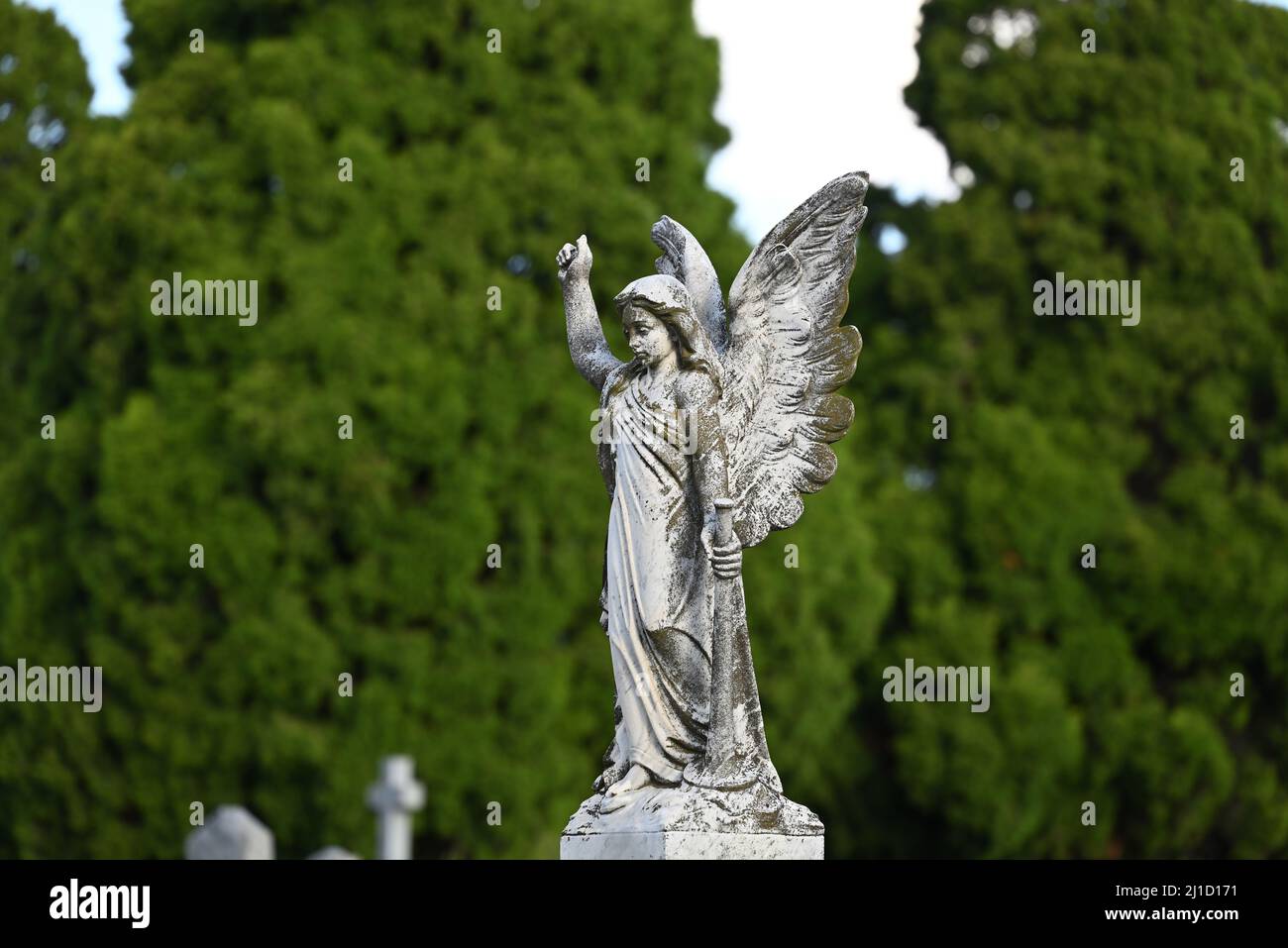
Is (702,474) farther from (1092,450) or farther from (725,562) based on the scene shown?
(1092,450)

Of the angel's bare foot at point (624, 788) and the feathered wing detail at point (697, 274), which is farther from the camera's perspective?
the feathered wing detail at point (697, 274)

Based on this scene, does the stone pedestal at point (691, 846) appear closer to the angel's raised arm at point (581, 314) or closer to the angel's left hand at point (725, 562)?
the angel's left hand at point (725, 562)

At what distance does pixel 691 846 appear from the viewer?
257 inches

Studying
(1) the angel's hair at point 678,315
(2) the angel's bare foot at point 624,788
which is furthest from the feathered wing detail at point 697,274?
(2) the angel's bare foot at point 624,788

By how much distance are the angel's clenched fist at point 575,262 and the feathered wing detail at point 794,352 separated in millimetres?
600

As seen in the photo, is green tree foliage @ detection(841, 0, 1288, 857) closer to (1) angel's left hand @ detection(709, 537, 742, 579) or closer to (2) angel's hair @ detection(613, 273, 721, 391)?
(2) angel's hair @ detection(613, 273, 721, 391)

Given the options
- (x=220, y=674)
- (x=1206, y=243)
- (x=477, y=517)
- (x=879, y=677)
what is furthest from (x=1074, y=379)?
(x=220, y=674)

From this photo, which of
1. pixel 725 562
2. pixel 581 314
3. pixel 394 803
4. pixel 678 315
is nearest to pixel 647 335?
pixel 678 315

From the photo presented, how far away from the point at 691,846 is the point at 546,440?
386 inches

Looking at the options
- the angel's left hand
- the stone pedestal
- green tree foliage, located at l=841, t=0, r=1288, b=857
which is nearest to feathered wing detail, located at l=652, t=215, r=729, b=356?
the angel's left hand

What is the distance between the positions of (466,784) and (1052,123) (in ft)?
31.4

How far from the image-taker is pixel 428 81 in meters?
16.9

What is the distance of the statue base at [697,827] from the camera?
6.54 m

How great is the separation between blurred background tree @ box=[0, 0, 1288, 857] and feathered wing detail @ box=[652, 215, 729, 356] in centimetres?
828
